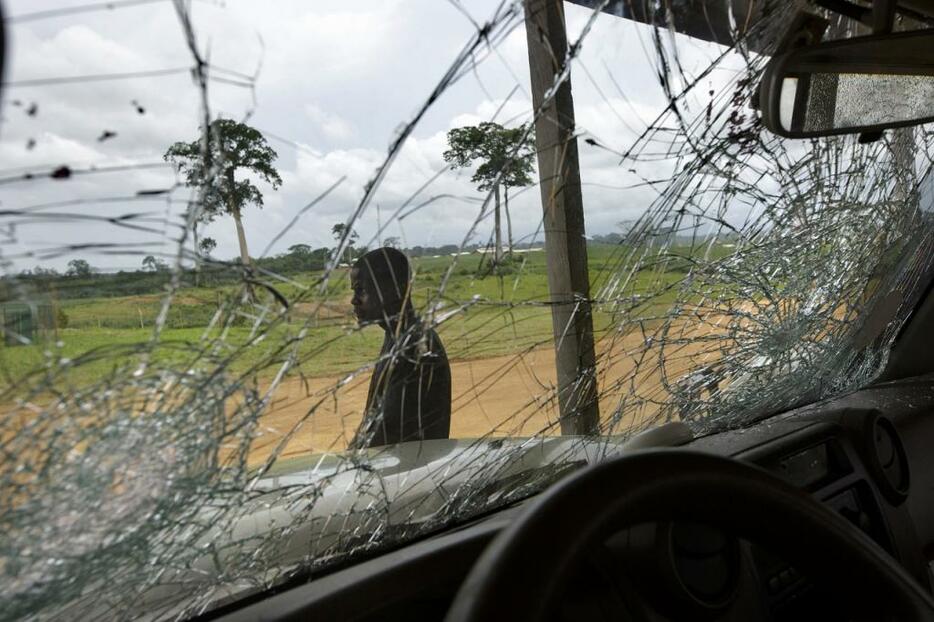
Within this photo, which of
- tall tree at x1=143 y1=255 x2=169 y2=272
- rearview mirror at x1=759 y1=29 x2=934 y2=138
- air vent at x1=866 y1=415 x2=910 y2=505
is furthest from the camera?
air vent at x1=866 y1=415 x2=910 y2=505

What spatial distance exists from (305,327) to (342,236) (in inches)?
6.9

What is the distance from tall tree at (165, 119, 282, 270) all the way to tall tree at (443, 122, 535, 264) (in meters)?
0.36

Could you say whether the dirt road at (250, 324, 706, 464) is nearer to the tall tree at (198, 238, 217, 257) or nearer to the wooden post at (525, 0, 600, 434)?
the wooden post at (525, 0, 600, 434)

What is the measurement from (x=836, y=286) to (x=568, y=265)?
1321mm

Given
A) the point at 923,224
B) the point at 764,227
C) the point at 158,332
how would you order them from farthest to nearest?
1. the point at 923,224
2. the point at 764,227
3. the point at 158,332

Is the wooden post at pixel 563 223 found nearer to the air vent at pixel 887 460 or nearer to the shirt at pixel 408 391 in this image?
the shirt at pixel 408 391

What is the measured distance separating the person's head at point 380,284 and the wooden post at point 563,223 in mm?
372

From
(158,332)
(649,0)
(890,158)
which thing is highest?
(649,0)

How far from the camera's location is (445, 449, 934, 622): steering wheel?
1.05 meters

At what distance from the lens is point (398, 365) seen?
5.06ft

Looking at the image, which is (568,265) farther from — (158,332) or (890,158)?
(890,158)

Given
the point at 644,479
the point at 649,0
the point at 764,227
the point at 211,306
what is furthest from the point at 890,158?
the point at 211,306

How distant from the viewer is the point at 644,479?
4.21 feet

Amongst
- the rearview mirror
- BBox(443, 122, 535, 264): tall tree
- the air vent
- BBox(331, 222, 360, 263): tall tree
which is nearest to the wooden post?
BBox(443, 122, 535, 264): tall tree
